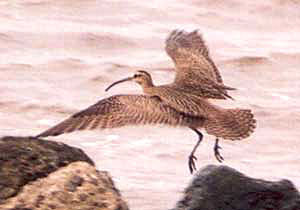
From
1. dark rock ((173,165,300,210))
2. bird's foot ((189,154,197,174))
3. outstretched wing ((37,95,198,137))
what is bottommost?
bird's foot ((189,154,197,174))

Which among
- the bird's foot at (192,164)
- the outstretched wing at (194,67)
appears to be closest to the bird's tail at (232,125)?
the outstretched wing at (194,67)

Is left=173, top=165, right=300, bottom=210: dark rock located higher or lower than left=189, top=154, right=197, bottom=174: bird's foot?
higher

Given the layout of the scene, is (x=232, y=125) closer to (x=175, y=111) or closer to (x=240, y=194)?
(x=175, y=111)

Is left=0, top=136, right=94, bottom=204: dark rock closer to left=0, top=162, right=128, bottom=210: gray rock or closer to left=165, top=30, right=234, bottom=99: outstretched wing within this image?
left=0, top=162, right=128, bottom=210: gray rock

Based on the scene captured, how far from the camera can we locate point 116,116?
9.50 m

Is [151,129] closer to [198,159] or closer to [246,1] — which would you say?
[198,159]

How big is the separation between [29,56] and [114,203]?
7.70 metres

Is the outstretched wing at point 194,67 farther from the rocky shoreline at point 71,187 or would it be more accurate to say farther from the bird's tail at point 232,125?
the rocky shoreline at point 71,187

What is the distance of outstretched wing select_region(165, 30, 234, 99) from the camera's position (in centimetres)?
1051

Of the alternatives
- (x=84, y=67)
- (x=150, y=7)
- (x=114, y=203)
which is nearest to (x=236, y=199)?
(x=114, y=203)

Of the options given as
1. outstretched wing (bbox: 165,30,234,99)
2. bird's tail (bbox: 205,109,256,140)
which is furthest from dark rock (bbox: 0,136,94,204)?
outstretched wing (bbox: 165,30,234,99)

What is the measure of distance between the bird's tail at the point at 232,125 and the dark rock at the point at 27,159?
4.42 feet

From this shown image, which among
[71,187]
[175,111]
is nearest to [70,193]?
[71,187]

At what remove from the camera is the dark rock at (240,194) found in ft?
30.0
